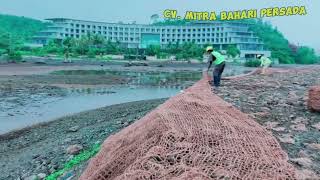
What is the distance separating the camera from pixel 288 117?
7438 mm

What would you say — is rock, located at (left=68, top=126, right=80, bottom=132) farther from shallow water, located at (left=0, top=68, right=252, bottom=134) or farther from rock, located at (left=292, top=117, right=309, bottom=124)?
rock, located at (left=292, top=117, right=309, bottom=124)

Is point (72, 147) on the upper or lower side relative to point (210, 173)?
lower

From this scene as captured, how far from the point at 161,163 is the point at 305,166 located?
1.91 metres

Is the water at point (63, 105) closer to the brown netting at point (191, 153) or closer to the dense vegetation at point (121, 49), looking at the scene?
the brown netting at point (191, 153)

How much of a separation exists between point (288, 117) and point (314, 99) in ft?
2.25

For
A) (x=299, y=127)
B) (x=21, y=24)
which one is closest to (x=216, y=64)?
(x=299, y=127)

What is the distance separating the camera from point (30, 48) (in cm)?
8856

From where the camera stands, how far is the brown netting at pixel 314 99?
750 centimetres

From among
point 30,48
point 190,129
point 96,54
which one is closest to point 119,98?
point 190,129

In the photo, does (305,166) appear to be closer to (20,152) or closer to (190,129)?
(190,129)

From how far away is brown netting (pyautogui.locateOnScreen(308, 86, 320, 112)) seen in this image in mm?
7495

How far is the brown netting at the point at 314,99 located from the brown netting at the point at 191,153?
2.50 metres

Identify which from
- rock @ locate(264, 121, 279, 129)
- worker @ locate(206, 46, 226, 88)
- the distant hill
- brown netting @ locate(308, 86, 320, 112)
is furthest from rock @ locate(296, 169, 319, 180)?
the distant hill

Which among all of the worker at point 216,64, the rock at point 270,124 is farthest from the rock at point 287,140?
the worker at point 216,64
